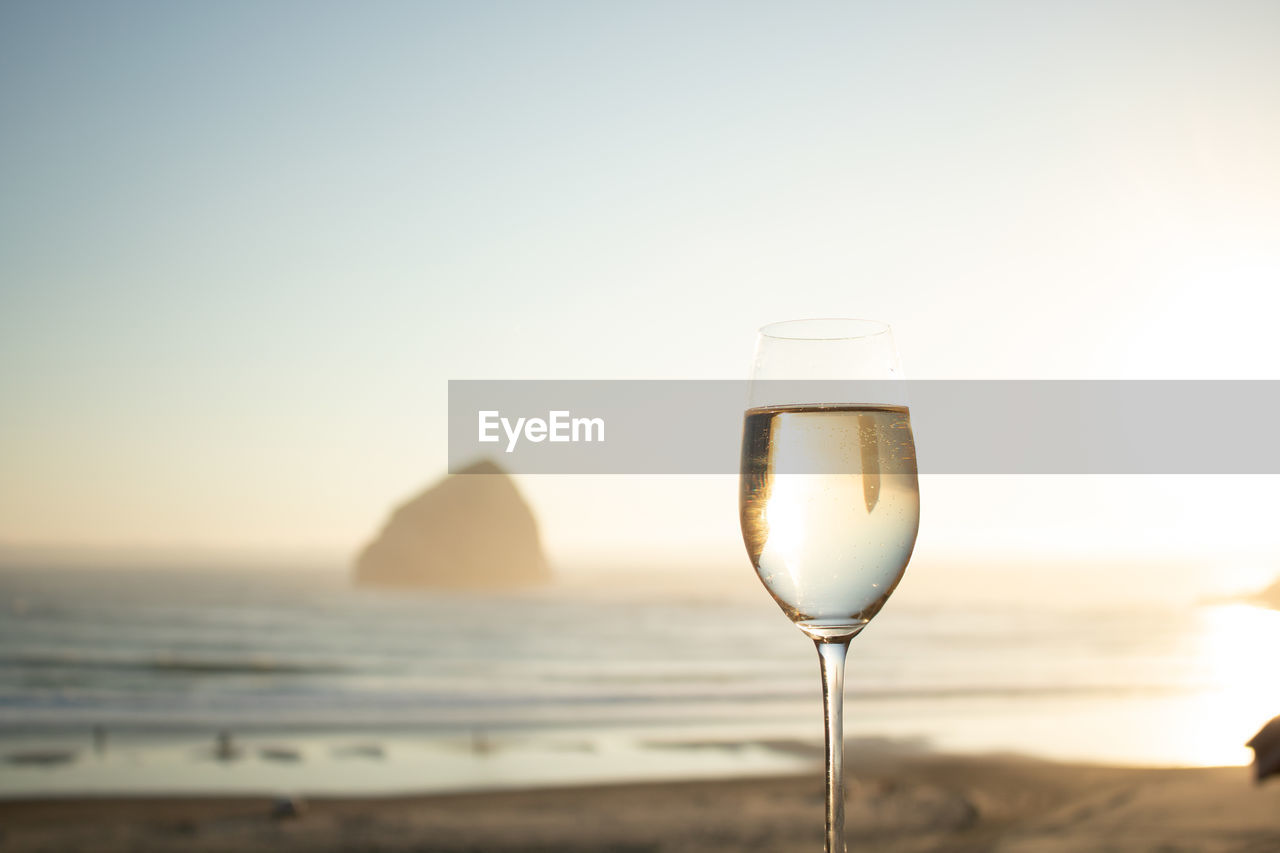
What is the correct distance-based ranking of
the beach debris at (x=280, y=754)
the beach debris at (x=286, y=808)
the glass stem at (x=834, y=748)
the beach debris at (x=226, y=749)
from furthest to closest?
Result: the beach debris at (x=226, y=749), the beach debris at (x=280, y=754), the beach debris at (x=286, y=808), the glass stem at (x=834, y=748)

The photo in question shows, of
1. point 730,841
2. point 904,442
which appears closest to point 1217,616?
point 730,841

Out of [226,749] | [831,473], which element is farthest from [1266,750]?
[226,749]

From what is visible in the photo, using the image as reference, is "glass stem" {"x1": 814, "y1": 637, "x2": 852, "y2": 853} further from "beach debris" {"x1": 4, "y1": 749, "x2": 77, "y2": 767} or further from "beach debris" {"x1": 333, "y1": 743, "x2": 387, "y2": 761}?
"beach debris" {"x1": 4, "y1": 749, "x2": 77, "y2": 767}

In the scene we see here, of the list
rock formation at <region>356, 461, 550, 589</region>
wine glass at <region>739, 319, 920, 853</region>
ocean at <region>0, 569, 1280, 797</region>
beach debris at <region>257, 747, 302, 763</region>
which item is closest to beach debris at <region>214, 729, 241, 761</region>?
ocean at <region>0, 569, 1280, 797</region>

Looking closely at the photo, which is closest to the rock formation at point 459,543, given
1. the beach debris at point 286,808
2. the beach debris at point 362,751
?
the beach debris at point 362,751

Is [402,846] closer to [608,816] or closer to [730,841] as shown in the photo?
[608,816]

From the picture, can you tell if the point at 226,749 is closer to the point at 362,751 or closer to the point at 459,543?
the point at 362,751

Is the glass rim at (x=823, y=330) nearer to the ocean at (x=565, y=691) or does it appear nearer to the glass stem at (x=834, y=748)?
the glass stem at (x=834, y=748)
